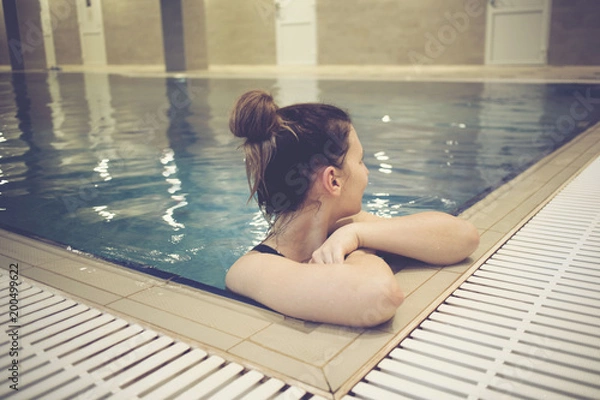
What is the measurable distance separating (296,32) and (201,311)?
16.1m

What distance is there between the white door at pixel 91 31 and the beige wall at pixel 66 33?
9.1 inches

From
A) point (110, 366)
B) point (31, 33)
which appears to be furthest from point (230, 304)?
point (31, 33)

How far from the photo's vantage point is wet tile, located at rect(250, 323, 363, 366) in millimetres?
1362

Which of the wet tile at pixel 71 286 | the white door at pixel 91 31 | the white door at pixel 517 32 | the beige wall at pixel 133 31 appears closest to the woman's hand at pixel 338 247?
the wet tile at pixel 71 286

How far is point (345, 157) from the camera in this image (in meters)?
1.82

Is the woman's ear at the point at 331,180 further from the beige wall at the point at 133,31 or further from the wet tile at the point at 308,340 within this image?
the beige wall at the point at 133,31

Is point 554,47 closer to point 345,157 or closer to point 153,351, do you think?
point 345,157

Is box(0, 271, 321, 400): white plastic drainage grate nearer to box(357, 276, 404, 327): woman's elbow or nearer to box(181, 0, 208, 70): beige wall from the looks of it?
box(357, 276, 404, 327): woman's elbow

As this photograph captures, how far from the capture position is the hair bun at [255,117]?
1653 millimetres

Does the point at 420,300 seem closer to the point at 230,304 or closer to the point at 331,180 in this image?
the point at 331,180

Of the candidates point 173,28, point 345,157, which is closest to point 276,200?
point 345,157

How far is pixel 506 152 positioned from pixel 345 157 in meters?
3.37

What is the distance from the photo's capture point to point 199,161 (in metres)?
4.58

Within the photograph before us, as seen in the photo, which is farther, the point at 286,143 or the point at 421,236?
the point at 421,236
